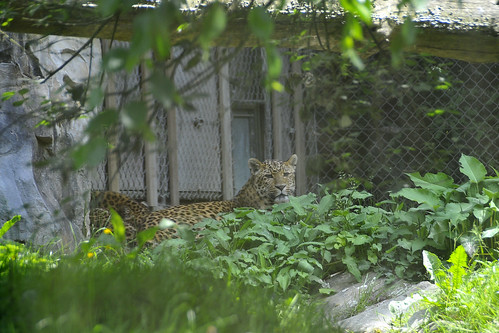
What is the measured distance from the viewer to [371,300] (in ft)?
16.7

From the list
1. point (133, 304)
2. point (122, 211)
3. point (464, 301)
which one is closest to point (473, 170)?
point (464, 301)

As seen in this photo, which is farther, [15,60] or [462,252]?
[15,60]

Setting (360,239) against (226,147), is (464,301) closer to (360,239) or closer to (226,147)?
(360,239)

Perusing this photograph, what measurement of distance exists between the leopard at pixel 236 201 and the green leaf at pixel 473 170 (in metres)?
2.11

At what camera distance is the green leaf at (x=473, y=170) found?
5.64 metres

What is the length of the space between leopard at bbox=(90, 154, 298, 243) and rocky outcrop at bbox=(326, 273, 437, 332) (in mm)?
1986

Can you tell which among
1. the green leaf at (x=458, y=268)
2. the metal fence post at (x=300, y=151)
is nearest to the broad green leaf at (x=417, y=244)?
the green leaf at (x=458, y=268)

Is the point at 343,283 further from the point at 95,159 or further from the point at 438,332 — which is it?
the point at 95,159

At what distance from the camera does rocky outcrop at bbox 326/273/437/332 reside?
4387mm

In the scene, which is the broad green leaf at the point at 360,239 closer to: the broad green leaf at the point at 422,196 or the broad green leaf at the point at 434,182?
the broad green leaf at the point at 422,196

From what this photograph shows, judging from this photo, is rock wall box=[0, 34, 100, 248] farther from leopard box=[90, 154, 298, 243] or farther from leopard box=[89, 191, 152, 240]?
leopard box=[90, 154, 298, 243]

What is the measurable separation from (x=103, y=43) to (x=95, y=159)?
6.49 metres

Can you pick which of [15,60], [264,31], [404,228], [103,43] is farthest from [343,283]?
[264,31]

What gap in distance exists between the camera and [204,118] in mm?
9156
